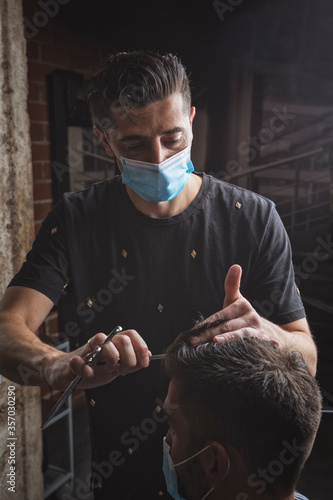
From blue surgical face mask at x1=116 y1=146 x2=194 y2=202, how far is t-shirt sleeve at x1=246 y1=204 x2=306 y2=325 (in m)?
0.32

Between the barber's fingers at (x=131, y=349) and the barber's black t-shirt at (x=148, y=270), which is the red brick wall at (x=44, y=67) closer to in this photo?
the barber's black t-shirt at (x=148, y=270)

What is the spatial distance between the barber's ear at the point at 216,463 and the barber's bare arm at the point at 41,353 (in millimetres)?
255

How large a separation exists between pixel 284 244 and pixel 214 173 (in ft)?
2.28

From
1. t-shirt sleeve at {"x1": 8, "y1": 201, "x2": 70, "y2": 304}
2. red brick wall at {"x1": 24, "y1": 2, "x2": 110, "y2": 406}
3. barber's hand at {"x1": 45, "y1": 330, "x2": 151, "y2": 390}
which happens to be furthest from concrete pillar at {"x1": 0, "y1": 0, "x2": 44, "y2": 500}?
barber's hand at {"x1": 45, "y1": 330, "x2": 151, "y2": 390}

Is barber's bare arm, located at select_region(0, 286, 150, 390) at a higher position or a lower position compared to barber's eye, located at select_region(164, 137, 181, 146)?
lower

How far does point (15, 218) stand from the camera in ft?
5.41

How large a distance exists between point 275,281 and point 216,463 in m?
0.55

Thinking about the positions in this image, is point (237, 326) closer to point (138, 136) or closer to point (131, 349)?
point (131, 349)

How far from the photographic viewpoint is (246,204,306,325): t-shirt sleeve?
4.04 ft

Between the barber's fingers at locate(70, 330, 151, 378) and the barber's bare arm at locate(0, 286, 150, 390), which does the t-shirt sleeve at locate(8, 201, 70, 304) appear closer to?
the barber's bare arm at locate(0, 286, 150, 390)

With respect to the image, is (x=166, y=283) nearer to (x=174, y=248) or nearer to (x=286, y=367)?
(x=174, y=248)

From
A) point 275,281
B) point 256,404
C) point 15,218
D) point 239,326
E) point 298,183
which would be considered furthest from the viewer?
point 298,183

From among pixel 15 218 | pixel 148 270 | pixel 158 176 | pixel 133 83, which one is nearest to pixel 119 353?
pixel 148 270

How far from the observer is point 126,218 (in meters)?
1.35
